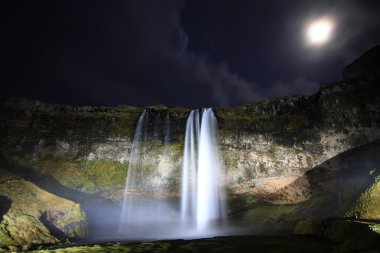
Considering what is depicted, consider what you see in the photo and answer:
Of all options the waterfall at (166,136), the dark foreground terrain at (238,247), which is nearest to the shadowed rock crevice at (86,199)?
the waterfall at (166,136)

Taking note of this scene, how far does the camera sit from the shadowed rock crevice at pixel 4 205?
1850cm

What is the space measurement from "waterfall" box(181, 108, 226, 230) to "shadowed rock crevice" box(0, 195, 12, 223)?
18.3m

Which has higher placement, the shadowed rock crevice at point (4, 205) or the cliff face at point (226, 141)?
the cliff face at point (226, 141)

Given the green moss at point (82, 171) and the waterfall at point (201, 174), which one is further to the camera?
the green moss at point (82, 171)

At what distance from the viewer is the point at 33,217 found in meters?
19.3

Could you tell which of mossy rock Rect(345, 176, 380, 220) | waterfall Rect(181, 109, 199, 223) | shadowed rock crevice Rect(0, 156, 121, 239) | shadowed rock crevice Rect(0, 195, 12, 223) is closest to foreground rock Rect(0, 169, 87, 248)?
shadowed rock crevice Rect(0, 195, 12, 223)

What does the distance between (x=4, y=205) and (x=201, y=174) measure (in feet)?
66.3

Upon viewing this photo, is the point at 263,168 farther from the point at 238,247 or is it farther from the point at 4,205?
the point at 4,205

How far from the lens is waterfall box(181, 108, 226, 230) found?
→ 3212 cm

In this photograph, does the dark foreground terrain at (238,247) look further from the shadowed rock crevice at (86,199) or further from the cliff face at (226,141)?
the cliff face at (226,141)

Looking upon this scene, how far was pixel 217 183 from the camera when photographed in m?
33.5

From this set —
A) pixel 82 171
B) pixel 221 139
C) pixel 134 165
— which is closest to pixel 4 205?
pixel 82 171

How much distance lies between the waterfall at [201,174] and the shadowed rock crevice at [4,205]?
Result: 1830cm

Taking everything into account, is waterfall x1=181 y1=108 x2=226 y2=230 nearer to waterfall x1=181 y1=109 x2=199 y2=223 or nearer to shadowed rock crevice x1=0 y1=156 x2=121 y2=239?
waterfall x1=181 y1=109 x2=199 y2=223
